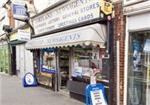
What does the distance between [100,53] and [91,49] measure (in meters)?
0.72

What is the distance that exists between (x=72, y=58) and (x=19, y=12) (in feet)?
20.0

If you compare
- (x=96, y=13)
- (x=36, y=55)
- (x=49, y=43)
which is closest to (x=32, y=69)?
→ (x=36, y=55)

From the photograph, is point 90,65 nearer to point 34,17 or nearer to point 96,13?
point 96,13

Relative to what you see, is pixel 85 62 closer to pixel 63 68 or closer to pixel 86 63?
pixel 86 63

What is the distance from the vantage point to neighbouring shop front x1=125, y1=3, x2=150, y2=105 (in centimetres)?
844

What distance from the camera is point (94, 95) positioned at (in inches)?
336

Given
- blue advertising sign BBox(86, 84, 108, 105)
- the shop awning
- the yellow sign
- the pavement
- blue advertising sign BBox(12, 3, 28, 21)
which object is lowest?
the pavement

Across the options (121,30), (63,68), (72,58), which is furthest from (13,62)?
(121,30)

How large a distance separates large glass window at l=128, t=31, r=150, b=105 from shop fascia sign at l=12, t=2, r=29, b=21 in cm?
1000

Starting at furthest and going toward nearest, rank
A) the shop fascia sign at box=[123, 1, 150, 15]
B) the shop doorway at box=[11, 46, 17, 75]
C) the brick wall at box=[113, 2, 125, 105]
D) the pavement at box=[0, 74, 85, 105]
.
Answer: the shop doorway at box=[11, 46, 17, 75] < the pavement at box=[0, 74, 85, 105] < the brick wall at box=[113, 2, 125, 105] < the shop fascia sign at box=[123, 1, 150, 15]

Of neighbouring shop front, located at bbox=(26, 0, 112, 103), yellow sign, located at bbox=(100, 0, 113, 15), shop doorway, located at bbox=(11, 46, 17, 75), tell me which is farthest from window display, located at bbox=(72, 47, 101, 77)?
shop doorway, located at bbox=(11, 46, 17, 75)

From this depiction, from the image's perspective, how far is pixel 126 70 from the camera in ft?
29.5

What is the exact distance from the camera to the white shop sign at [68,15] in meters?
Answer: 10.6

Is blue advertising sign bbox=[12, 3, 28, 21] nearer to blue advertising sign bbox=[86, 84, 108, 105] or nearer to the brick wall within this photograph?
the brick wall
